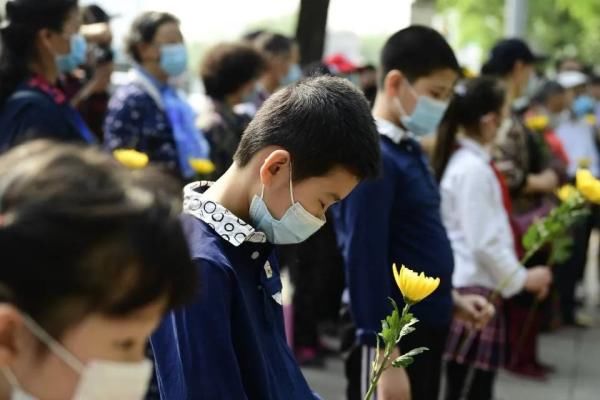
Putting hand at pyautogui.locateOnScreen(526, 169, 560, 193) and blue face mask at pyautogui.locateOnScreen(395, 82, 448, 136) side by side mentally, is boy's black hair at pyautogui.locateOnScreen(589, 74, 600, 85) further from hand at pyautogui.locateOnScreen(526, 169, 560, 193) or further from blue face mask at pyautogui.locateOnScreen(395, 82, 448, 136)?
blue face mask at pyautogui.locateOnScreen(395, 82, 448, 136)

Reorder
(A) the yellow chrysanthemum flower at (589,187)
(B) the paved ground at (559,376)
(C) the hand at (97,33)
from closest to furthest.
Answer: (A) the yellow chrysanthemum flower at (589,187) < (C) the hand at (97,33) < (B) the paved ground at (559,376)

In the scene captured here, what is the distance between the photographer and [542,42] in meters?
25.7

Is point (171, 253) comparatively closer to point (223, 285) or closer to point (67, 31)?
point (223, 285)

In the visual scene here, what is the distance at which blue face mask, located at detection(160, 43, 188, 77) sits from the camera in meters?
5.56

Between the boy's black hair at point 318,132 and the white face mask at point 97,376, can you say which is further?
the boy's black hair at point 318,132

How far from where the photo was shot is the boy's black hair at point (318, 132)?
235 cm

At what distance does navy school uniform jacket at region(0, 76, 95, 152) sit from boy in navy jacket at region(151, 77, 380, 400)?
6.58ft

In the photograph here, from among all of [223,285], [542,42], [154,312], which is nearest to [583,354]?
[223,285]

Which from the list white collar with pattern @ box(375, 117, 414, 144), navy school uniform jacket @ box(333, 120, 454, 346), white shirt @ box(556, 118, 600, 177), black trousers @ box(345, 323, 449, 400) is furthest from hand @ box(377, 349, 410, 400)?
white shirt @ box(556, 118, 600, 177)

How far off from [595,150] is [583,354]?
2.91 m

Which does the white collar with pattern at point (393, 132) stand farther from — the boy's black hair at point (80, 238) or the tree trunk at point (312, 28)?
the boy's black hair at point (80, 238)

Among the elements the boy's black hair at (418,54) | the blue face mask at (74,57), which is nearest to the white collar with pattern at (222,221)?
the boy's black hair at (418,54)

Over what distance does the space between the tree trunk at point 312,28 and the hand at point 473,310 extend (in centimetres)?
142

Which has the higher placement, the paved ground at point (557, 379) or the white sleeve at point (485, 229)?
the white sleeve at point (485, 229)
